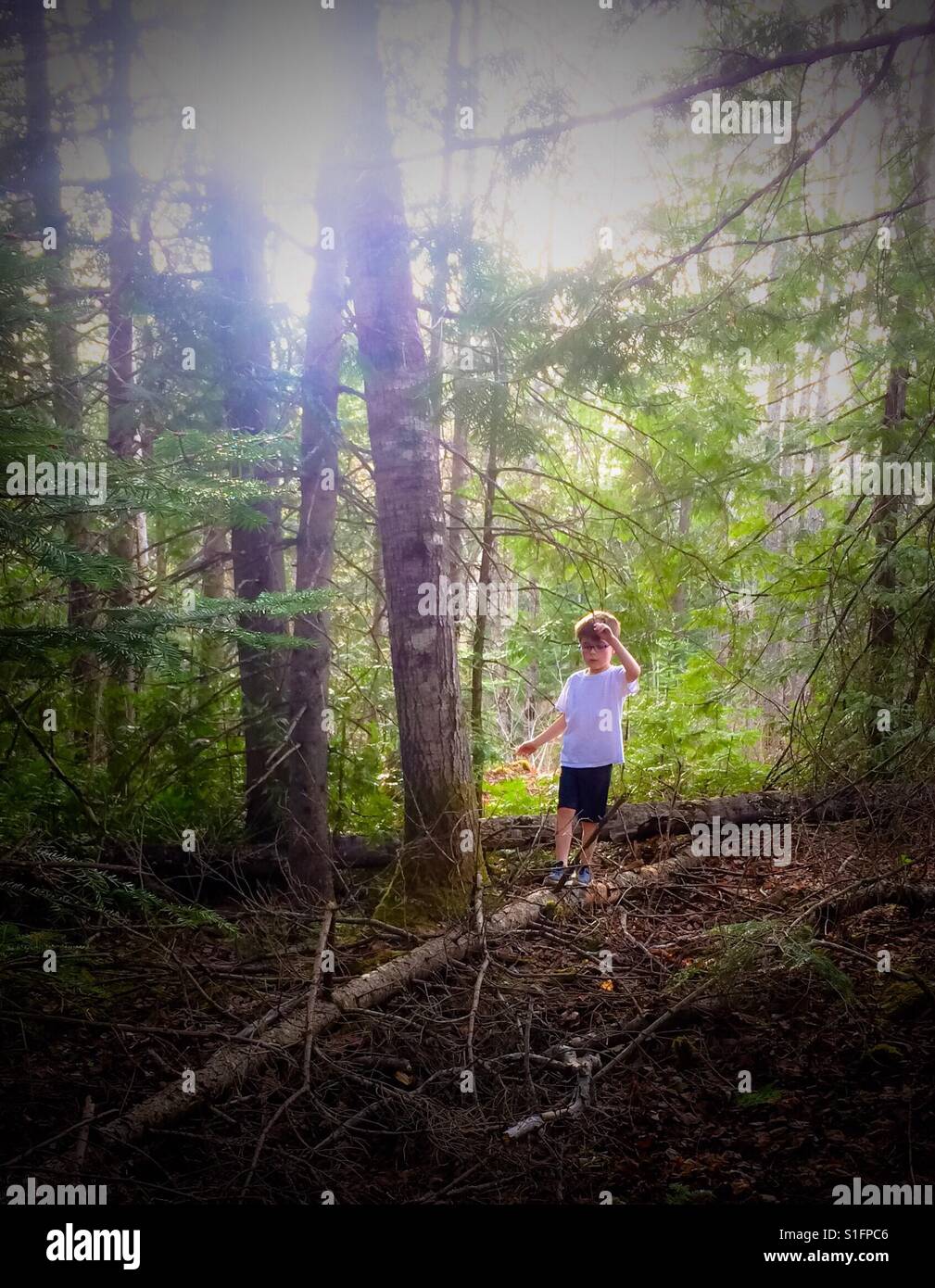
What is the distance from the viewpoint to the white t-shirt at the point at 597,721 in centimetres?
589

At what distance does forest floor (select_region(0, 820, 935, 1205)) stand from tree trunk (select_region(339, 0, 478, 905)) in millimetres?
827

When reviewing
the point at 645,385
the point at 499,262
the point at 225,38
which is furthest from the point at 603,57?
the point at 225,38

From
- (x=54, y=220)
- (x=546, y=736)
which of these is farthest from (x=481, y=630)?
(x=54, y=220)

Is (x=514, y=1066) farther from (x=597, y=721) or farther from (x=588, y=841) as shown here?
(x=597, y=721)

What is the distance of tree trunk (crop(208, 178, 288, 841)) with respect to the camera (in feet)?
20.2

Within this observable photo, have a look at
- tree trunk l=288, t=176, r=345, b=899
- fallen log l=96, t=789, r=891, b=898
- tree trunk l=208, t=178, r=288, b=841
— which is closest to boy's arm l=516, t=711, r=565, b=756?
fallen log l=96, t=789, r=891, b=898

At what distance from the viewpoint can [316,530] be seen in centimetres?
613

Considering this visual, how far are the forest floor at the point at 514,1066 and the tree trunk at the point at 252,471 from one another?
179 centimetres

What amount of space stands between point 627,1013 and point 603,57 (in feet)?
20.5

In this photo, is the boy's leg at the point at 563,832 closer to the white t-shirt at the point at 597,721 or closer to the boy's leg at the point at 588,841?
the boy's leg at the point at 588,841

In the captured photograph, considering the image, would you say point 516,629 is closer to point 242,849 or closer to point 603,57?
point 242,849

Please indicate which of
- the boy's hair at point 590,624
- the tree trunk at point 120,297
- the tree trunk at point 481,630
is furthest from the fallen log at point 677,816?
the tree trunk at point 120,297
